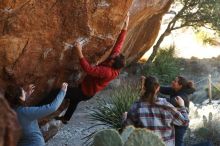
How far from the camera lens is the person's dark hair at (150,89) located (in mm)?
7047

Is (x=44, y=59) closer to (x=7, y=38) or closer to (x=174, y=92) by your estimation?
(x=7, y=38)

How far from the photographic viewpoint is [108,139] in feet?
22.6

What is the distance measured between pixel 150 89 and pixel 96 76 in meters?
1.78

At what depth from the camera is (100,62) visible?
950 centimetres

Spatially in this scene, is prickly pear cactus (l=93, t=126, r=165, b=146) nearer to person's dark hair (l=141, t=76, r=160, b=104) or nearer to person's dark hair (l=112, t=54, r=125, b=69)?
person's dark hair (l=141, t=76, r=160, b=104)

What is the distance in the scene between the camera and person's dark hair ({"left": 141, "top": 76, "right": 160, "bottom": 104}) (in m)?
7.05

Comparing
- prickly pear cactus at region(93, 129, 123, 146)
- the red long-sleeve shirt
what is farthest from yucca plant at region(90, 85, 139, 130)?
prickly pear cactus at region(93, 129, 123, 146)

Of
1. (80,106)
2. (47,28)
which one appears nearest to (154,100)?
(47,28)

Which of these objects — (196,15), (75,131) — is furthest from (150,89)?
(196,15)

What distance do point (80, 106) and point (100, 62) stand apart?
8147 mm

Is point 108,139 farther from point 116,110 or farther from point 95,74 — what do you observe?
point 116,110

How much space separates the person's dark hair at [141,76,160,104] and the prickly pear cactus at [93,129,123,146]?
0.67 metres

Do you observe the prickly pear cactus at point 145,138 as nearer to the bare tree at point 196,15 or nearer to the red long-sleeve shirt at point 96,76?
the red long-sleeve shirt at point 96,76

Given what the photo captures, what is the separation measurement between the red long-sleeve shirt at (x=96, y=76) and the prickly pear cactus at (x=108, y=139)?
5.70 ft
